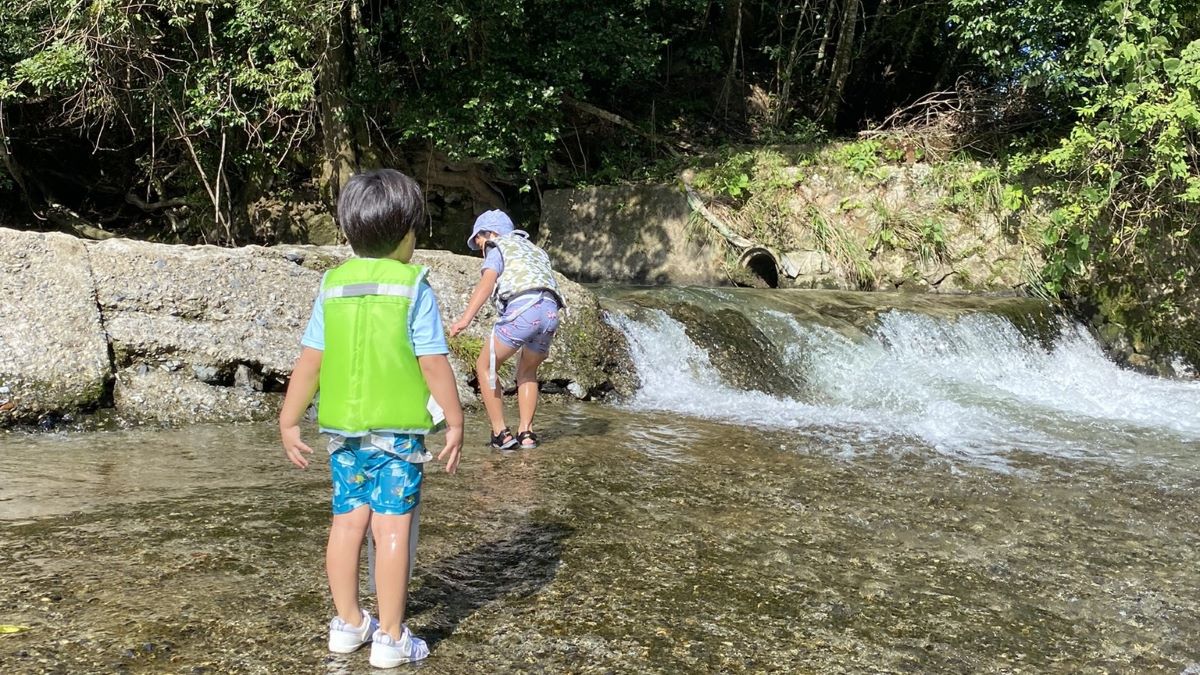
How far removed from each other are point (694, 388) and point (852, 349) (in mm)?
2090

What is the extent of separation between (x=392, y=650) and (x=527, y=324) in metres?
2.97

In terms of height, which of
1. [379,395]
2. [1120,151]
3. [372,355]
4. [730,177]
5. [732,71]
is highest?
[732,71]

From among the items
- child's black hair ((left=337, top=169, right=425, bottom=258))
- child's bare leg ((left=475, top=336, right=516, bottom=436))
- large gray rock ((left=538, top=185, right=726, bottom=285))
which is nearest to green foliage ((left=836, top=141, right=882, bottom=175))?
large gray rock ((left=538, top=185, right=726, bottom=285))

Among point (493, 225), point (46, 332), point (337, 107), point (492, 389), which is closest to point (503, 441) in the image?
point (492, 389)

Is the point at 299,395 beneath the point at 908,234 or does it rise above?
beneath

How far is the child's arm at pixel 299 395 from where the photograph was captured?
252 cm

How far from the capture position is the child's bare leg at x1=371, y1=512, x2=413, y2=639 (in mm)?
2430

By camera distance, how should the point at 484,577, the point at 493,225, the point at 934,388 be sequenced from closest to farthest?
the point at 484,577, the point at 493,225, the point at 934,388

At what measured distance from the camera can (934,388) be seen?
8203mm

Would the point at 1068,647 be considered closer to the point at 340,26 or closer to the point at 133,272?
the point at 133,272

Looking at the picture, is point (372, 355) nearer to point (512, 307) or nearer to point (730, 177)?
point (512, 307)

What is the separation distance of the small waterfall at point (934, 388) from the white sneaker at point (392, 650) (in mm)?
3918

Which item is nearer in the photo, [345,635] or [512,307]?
[345,635]

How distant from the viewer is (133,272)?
20.0 ft
